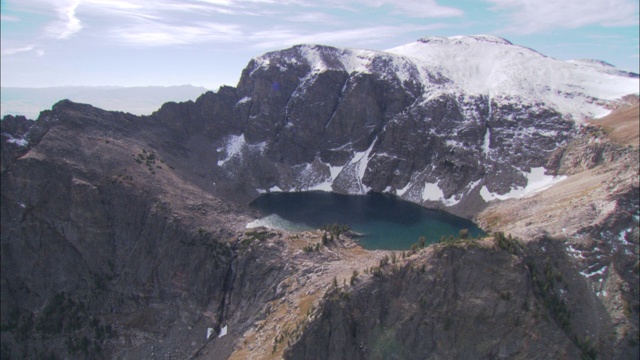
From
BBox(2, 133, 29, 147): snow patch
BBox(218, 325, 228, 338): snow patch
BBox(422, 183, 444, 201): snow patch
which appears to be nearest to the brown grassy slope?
BBox(422, 183, 444, 201): snow patch

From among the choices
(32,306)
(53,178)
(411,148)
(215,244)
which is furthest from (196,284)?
(411,148)

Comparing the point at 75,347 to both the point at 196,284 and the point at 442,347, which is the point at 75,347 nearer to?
the point at 196,284

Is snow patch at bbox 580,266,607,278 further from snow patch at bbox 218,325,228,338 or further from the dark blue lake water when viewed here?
snow patch at bbox 218,325,228,338

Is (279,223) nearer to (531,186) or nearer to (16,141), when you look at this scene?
(16,141)

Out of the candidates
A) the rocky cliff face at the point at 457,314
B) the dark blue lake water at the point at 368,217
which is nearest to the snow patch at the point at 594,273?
the rocky cliff face at the point at 457,314

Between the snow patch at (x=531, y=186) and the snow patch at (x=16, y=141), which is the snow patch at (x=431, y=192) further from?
the snow patch at (x=16, y=141)

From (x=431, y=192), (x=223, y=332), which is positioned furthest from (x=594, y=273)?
(x=431, y=192)
